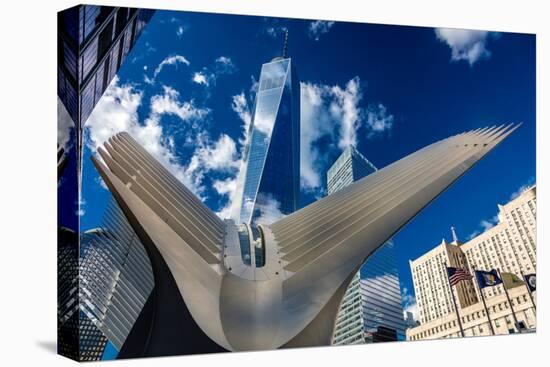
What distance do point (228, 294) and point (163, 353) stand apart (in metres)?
1.84

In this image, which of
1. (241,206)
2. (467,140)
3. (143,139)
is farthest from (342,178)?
(143,139)

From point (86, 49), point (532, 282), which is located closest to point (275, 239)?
point (86, 49)

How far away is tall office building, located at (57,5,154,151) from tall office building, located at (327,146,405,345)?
1380 inches

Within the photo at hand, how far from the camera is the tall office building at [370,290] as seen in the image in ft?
158

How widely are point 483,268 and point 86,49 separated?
146 feet

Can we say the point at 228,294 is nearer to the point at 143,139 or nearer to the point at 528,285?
the point at 143,139

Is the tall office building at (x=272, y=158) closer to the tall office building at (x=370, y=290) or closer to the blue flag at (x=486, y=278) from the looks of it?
the tall office building at (x=370, y=290)

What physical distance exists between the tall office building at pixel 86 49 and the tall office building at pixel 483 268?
10.8 meters

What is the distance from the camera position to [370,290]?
59.7 meters

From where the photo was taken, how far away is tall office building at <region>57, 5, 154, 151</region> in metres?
8.77

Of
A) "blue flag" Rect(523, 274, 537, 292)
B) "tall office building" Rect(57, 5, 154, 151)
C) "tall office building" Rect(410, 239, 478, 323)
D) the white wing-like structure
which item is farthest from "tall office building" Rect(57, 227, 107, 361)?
"tall office building" Rect(410, 239, 478, 323)

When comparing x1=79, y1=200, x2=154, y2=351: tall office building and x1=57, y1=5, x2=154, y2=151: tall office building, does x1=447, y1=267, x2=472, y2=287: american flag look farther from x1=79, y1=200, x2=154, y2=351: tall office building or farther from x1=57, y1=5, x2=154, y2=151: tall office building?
x1=57, y1=5, x2=154, y2=151: tall office building

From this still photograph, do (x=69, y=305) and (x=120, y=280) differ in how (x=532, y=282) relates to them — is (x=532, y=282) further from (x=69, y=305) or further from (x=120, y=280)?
(x=120, y=280)

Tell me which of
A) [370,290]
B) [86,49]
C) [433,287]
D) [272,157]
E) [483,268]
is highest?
[272,157]
